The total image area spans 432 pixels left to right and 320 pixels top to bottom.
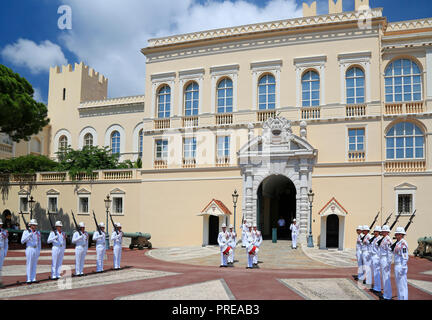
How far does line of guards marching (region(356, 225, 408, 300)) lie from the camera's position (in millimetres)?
10672

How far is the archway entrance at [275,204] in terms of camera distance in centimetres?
2875

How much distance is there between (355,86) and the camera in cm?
2650

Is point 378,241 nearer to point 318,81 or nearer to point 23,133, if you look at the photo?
point 318,81

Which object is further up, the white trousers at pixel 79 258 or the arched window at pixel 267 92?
the arched window at pixel 267 92

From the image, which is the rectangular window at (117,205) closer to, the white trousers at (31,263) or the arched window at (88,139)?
the arched window at (88,139)

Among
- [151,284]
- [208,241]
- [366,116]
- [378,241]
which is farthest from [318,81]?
[151,284]

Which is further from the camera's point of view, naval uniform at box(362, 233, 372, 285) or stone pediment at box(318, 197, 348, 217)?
stone pediment at box(318, 197, 348, 217)

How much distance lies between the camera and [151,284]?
13469 mm

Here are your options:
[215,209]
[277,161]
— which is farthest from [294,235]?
[215,209]

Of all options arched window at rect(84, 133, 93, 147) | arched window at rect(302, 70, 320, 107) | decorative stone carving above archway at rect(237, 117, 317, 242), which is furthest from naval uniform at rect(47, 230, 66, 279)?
arched window at rect(84, 133, 93, 147)

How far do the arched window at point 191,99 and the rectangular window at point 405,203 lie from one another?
46.1ft

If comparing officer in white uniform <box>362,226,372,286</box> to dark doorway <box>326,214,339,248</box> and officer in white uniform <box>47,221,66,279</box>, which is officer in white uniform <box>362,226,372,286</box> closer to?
officer in white uniform <box>47,221,66,279</box>

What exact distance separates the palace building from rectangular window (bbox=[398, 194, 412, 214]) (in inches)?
3.0

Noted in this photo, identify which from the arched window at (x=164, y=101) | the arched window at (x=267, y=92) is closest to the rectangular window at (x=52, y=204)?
the arched window at (x=164, y=101)
